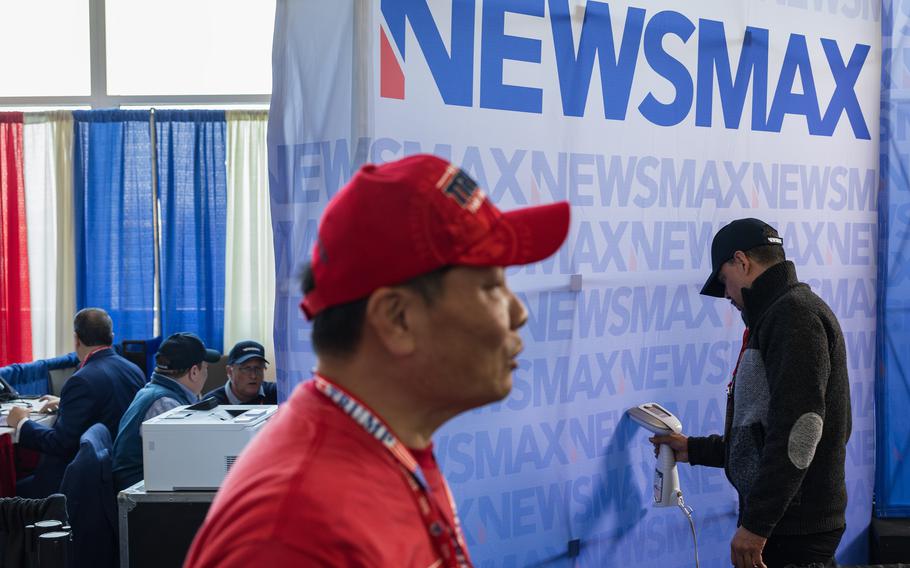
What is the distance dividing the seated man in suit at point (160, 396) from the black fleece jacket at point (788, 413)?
2.21m

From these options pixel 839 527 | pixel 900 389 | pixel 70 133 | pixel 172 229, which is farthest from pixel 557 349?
pixel 70 133

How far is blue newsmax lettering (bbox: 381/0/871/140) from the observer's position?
8.63 ft

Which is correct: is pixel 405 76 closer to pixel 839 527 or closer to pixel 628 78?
pixel 628 78

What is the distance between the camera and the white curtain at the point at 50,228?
734cm

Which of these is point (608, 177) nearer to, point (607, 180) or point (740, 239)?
point (607, 180)

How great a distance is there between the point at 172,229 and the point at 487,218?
6.88 meters

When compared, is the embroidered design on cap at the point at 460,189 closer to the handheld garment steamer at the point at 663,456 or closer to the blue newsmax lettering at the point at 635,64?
the blue newsmax lettering at the point at 635,64

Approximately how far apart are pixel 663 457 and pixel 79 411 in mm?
2626

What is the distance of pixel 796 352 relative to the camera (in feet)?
7.65

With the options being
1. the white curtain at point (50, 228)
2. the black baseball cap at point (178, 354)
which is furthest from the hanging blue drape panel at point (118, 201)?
the black baseball cap at point (178, 354)

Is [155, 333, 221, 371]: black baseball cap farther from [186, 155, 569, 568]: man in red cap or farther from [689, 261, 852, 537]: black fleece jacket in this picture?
[186, 155, 569, 568]: man in red cap

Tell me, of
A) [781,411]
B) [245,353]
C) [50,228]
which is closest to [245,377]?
[245,353]

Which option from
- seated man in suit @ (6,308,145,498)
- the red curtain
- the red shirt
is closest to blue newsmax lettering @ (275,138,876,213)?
the red shirt

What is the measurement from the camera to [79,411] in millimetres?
4039
